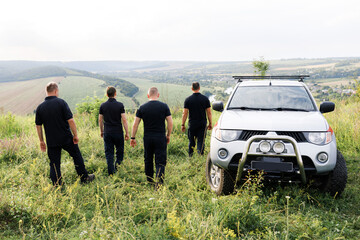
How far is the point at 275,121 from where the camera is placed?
3623 millimetres

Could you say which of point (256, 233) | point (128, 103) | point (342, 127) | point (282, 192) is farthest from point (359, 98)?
point (256, 233)

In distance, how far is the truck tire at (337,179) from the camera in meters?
3.71

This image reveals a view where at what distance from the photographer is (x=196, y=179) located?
15.2 feet

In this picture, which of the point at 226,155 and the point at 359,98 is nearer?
the point at 226,155

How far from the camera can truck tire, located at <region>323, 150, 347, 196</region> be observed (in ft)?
12.2

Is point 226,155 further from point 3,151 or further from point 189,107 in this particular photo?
point 3,151

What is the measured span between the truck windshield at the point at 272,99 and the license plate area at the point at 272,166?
123 cm

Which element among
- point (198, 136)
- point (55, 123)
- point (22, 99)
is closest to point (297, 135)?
point (198, 136)

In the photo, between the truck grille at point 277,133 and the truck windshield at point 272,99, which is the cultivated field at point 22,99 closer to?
the truck windshield at point 272,99

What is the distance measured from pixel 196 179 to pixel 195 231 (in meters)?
2.12

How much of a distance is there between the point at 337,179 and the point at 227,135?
5.70ft

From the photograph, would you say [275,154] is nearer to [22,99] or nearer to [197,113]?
[197,113]

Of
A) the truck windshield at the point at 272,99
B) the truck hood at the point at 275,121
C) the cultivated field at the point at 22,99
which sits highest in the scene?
the truck windshield at the point at 272,99

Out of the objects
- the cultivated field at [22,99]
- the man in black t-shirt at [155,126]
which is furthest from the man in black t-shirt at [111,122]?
the cultivated field at [22,99]
